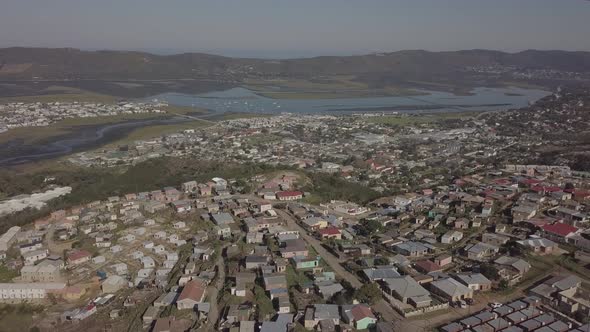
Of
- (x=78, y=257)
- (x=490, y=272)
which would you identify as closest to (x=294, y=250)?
(x=490, y=272)

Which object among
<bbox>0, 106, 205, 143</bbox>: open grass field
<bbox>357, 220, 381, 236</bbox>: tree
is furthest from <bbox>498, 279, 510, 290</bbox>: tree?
<bbox>0, 106, 205, 143</bbox>: open grass field

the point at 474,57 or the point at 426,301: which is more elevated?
the point at 474,57

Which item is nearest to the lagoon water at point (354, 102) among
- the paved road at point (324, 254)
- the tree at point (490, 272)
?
the paved road at point (324, 254)

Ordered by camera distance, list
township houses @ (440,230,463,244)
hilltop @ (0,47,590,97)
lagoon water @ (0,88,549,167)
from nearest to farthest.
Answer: township houses @ (440,230,463,244) → lagoon water @ (0,88,549,167) → hilltop @ (0,47,590,97)

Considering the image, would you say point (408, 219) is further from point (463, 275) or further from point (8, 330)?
point (8, 330)

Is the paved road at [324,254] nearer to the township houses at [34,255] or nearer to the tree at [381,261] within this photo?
the tree at [381,261]

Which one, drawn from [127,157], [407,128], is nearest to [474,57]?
[407,128]

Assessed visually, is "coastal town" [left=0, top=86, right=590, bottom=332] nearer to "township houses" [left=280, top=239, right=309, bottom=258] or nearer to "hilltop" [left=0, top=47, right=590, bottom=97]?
"township houses" [left=280, top=239, right=309, bottom=258]
